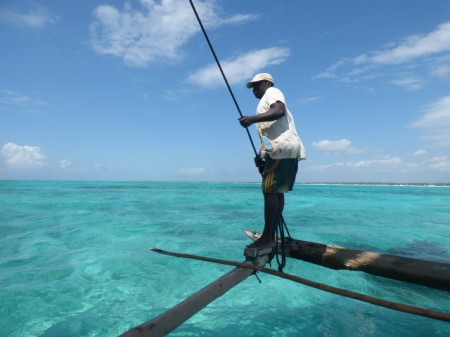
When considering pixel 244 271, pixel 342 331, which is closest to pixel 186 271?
pixel 342 331

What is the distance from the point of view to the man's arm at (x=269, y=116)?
335cm

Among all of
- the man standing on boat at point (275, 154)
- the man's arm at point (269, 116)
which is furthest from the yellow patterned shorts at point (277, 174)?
the man's arm at point (269, 116)

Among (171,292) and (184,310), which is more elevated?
(184,310)

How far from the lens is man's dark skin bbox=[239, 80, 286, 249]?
337 centimetres

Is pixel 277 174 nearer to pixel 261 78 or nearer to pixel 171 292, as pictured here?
pixel 261 78

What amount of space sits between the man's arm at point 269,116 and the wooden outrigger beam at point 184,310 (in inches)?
64.7

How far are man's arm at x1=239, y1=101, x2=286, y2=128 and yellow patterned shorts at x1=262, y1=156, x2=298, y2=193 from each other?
562 millimetres

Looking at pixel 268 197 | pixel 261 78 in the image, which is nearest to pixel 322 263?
pixel 268 197

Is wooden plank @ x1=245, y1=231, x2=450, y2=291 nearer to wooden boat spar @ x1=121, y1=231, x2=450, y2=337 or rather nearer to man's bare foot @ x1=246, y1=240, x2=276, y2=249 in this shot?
wooden boat spar @ x1=121, y1=231, x2=450, y2=337

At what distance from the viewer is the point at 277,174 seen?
3.67 m

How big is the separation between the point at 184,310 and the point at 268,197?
1.77 m

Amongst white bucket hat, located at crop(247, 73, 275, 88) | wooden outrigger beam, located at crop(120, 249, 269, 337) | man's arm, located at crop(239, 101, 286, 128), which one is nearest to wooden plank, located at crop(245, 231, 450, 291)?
wooden outrigger beam, located at crop(120, 249, 269, 337)

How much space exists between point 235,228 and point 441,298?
28.7 ft

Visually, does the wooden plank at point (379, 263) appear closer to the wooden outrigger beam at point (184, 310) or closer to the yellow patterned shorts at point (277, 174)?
the yellow patterned shorts at point (277, 174)
